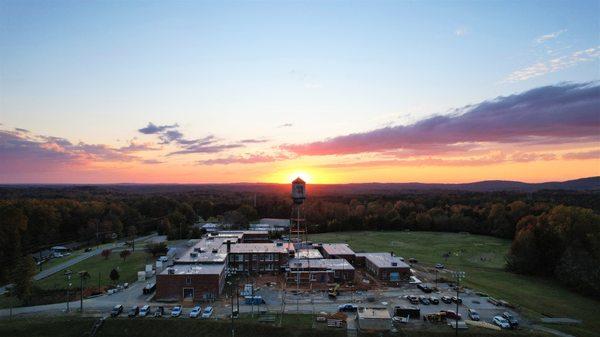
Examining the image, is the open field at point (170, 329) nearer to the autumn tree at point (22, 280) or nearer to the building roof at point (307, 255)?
the autumn tree at point (22, 280)

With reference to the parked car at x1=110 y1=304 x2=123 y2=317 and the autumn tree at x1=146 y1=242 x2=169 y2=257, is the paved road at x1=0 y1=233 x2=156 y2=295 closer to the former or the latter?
the autumn tree at x1=146 y1=242 x2=169 y2=257

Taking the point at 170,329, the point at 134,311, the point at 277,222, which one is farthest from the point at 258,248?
the point at 277,222

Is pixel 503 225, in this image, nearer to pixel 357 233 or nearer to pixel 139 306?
pixel 357 233

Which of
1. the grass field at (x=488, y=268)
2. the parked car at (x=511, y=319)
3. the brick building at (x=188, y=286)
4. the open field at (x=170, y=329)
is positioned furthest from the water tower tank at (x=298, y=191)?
the parked car at (x=511, y=319)

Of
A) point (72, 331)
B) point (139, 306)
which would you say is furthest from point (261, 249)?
point (72, 331)

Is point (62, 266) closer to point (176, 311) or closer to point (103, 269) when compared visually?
point (103, 269)

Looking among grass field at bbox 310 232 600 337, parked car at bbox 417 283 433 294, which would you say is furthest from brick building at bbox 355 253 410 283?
grass field at bbox 310 232 600 337
